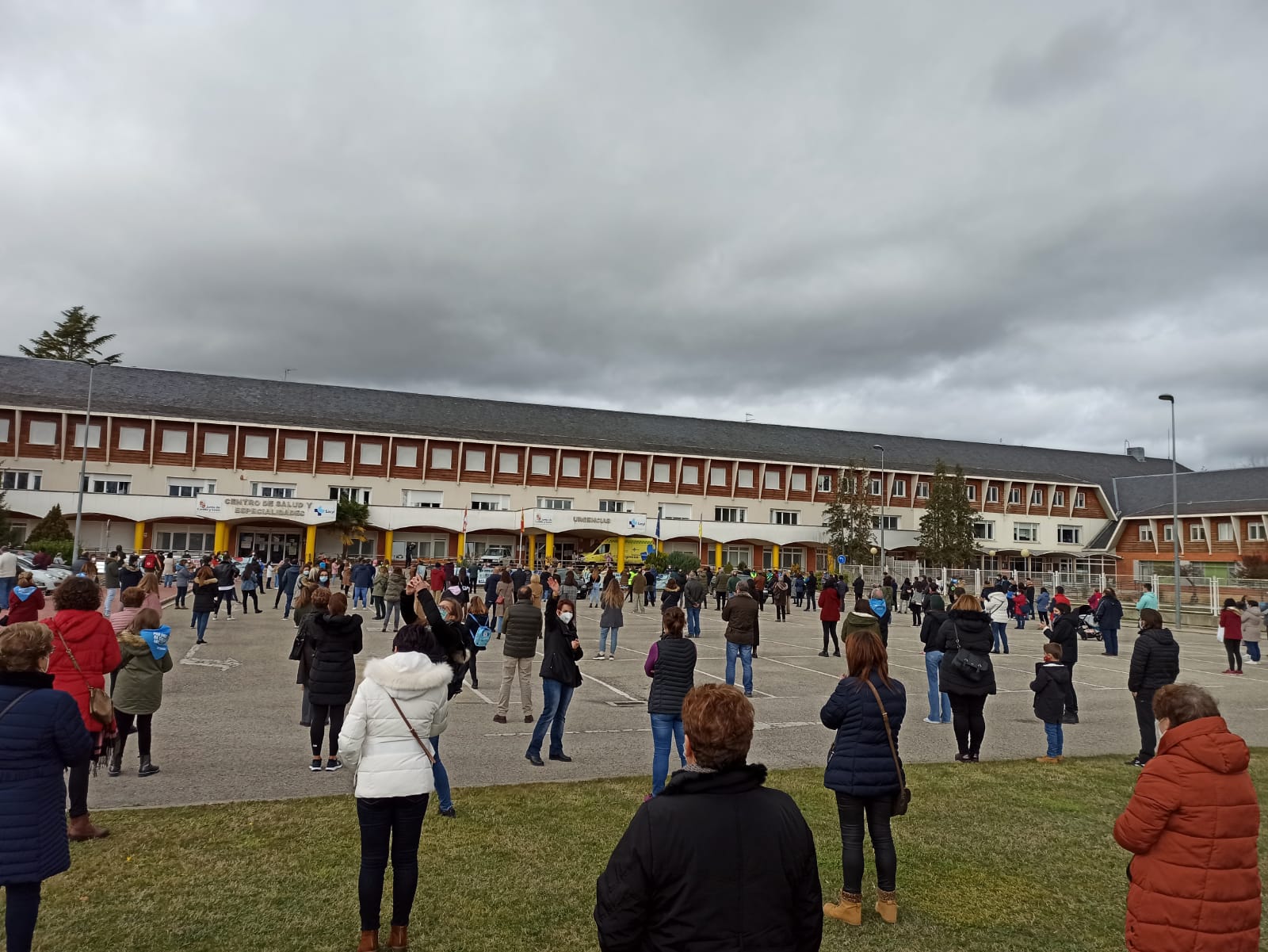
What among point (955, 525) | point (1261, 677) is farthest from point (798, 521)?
point (1261, 677)

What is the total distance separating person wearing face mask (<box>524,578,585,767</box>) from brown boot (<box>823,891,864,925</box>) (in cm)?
407

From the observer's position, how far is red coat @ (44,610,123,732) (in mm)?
6242

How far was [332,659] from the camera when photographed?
8.18m

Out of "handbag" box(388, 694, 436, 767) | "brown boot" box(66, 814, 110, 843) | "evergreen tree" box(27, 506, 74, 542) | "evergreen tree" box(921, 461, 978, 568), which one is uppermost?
"evergreen tree" box(921, 461, 978, 568)

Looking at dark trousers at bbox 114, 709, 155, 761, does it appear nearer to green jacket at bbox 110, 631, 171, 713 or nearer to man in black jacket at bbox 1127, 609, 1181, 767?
green jacket at bbox 110, 631, 171, 713

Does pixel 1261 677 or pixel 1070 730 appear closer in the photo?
pixel 1070 730

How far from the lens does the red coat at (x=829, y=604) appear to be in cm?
1820

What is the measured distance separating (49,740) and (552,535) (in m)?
50.2

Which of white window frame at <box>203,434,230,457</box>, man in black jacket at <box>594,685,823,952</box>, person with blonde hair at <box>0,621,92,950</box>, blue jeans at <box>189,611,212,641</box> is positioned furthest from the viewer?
white window frame at <box>203,434,230,457</box>

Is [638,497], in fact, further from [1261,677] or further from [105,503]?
[1261,677]

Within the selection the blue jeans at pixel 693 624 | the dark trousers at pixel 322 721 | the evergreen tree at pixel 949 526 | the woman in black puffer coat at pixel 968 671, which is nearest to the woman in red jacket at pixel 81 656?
the dark trousers at pixel 322 721

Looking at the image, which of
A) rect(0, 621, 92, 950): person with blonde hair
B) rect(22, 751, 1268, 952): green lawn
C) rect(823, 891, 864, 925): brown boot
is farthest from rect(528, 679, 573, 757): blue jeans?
rect(0, 621, 92, 950): person with blonde hair

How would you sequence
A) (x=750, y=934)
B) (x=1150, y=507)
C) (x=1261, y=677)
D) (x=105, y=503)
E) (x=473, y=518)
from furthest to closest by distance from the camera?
1. (x=1150, y=507)
2. (x=473, y=518)
3. (x=105, y=503)
4. (x=1261, y=677)
5. (x=750, y=934)

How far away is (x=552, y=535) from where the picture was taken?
5425cm
